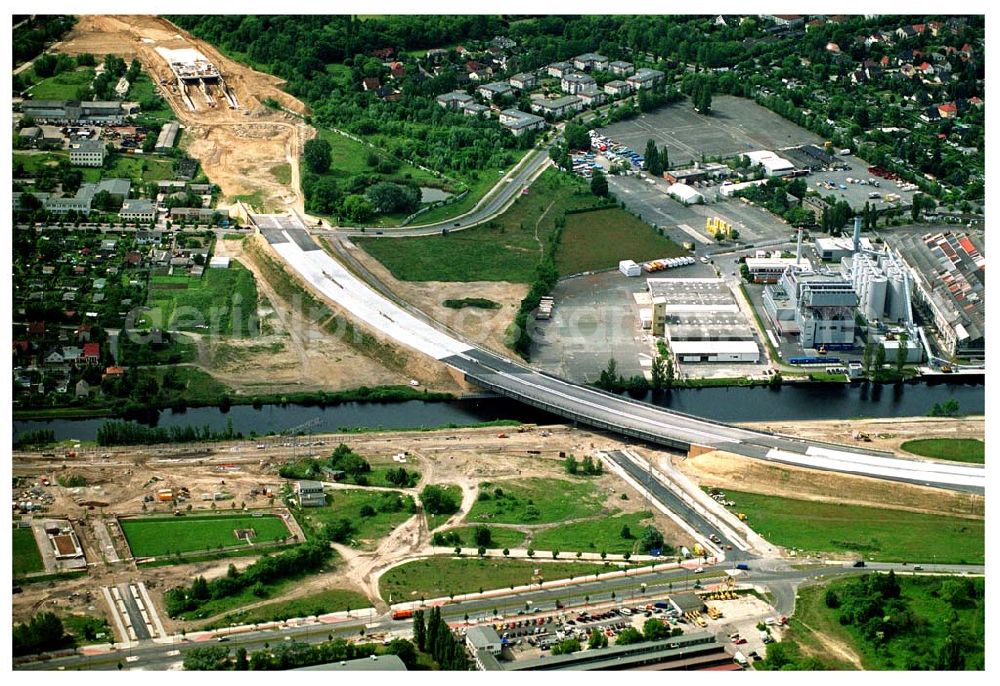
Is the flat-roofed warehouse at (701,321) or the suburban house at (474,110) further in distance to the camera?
the suburban house at (474,110)

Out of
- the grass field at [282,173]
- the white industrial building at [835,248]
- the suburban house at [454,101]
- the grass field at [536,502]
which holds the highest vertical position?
the suburban house at [454,101]

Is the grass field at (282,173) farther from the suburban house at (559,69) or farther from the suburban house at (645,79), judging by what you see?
the suburban house at (645,79)

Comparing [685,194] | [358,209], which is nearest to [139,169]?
[358,209]

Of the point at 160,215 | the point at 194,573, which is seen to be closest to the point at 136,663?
the point at 194,573

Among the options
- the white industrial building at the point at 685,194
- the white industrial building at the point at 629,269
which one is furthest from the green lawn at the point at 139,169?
the white industrial building at the point at 685,194

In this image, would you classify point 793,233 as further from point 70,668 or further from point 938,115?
point 70,668

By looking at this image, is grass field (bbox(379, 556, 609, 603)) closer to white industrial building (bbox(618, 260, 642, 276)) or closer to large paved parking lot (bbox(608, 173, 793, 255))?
white industrial building (bbox(618, 260, 642, 276))
